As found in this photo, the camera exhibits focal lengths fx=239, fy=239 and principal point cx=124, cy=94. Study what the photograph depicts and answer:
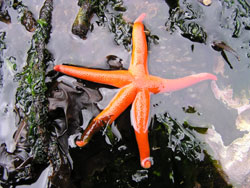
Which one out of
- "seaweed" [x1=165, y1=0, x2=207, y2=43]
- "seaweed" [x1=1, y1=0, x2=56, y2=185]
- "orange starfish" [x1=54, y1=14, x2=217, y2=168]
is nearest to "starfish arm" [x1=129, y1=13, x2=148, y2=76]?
"orange starfish" [x1=54, y1=14, x2=217, y2=168]

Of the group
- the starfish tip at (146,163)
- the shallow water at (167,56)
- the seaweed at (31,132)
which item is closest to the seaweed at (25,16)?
the shallow water at (167,56)

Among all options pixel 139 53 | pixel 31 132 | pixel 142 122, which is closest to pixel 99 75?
pixel 139 53

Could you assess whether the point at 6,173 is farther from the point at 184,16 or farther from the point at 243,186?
the point at 184,16

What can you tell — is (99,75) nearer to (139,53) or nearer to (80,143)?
(139,53)

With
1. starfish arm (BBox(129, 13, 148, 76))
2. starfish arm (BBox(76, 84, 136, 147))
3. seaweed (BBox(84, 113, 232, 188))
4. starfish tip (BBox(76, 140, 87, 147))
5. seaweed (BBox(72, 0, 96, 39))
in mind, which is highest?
seaweed (BBox(72, 0, 96, 39))

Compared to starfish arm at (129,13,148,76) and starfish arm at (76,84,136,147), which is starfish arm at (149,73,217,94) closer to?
starfish arm at (129,13,148,76)

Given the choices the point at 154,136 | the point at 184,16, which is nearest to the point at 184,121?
the point at 154,136
